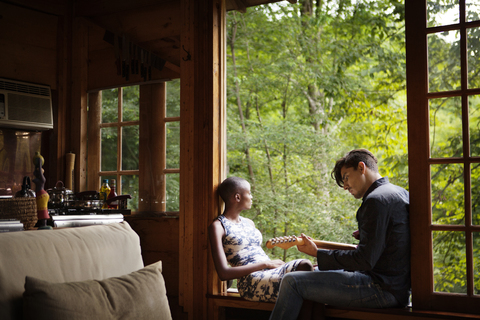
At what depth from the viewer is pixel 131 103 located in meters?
3.22

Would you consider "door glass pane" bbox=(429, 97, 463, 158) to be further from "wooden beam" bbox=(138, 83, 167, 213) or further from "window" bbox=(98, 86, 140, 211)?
"window" bbox=(98, 86, 140, 211)

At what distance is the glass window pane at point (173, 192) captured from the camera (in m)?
3.01

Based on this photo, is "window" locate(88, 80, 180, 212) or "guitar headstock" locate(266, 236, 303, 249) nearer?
"guitar headstock" locate(266, 236, 303, 249)

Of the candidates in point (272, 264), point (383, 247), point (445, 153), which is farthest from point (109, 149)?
point (445, 153)

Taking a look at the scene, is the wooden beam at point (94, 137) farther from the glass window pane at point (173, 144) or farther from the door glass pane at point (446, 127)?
the door glass pane at point (446, 127)

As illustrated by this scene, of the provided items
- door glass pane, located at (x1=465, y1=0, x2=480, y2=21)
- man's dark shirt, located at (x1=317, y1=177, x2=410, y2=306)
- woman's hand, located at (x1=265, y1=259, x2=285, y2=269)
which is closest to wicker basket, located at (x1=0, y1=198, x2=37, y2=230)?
woman's hand, located at (x1=265, y1=259, x2=285, y2=269)

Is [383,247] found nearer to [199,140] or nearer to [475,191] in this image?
[475,191]

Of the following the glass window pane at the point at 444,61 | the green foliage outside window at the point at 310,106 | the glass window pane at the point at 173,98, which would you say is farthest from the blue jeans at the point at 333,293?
the green foliage outside window at the point at 310,106

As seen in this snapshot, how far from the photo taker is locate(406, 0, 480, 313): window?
212 centimetres

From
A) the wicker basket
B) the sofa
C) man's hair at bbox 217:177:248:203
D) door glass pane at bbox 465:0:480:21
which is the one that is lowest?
the sofa

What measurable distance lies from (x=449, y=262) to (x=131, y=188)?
221 cm

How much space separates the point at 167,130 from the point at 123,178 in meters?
0.54

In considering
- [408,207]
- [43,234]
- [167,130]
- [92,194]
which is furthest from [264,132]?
[43,234]

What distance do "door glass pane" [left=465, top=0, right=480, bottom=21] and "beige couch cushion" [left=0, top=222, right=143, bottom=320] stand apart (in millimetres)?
2014
